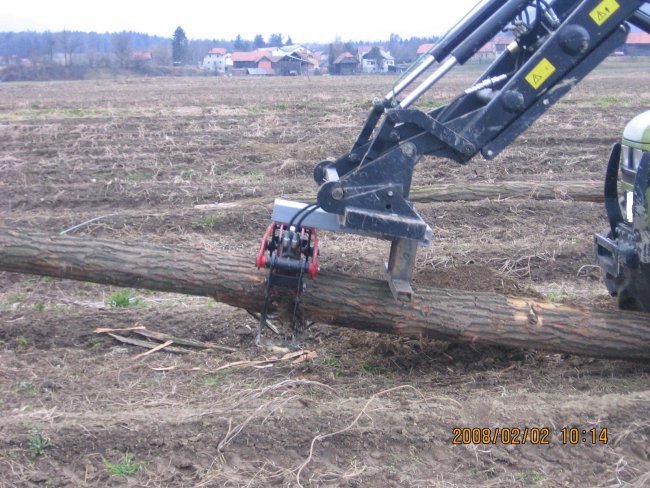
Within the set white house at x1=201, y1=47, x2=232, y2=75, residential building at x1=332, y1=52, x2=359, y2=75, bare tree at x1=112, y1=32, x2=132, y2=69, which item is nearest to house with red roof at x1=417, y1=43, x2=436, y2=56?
residential building at x1=332, y1=52, x2=359, y2=75

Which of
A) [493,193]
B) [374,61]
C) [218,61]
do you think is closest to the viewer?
[493,193]

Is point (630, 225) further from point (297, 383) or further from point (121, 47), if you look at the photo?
point (121, 47)

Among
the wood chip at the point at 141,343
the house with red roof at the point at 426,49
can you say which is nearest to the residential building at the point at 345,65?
the house with red roof at the point at 426,49

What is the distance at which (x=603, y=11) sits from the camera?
4.71m

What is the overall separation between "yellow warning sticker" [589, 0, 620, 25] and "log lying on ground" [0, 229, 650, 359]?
203cm

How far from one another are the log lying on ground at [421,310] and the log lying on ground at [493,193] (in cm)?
448

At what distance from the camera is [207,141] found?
623 inches

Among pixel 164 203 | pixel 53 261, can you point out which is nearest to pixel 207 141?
pixel 164 203

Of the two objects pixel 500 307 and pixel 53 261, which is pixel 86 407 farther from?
pixel 500 307

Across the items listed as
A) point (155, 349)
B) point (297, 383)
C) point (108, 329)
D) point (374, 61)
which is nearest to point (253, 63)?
point (374, 61)

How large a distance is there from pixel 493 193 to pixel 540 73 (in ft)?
18.1

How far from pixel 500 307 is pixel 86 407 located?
2964 millimetres

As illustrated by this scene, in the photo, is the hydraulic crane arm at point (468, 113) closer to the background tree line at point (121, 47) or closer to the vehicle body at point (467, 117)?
the vehicle body at point (467, 117)

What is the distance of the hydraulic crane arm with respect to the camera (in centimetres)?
472
